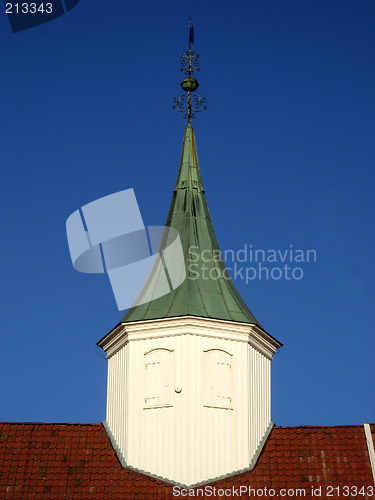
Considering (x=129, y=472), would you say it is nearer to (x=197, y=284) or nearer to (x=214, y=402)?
(x=214, y=402)

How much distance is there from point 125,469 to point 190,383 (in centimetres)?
304

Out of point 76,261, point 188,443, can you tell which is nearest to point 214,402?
point 188,443

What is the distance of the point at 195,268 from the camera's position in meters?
38.0

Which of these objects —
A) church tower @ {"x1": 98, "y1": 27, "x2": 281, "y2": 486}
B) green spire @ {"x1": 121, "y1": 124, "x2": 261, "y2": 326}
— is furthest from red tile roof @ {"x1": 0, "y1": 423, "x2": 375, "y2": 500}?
green spire @ {"x1": 121, "y1": 124, "x2": 261, "y2": 326}

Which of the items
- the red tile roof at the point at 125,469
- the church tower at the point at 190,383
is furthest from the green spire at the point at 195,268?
the red tile roof at the point at 125,469

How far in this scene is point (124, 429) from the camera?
117 ft

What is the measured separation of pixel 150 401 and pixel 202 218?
6934mm

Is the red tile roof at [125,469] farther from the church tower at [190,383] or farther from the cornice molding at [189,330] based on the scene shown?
the cornice molding at [189,330]

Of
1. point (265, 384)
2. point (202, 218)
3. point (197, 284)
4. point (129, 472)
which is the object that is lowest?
point (129, 472)

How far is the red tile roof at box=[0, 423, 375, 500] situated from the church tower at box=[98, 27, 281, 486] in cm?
43

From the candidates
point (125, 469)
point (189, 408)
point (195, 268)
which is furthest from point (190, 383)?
point (195, 268)

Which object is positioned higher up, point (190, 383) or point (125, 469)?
point (190, 383)

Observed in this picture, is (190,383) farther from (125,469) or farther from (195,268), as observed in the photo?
(195,268)

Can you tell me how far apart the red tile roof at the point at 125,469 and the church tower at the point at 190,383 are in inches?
17.0
